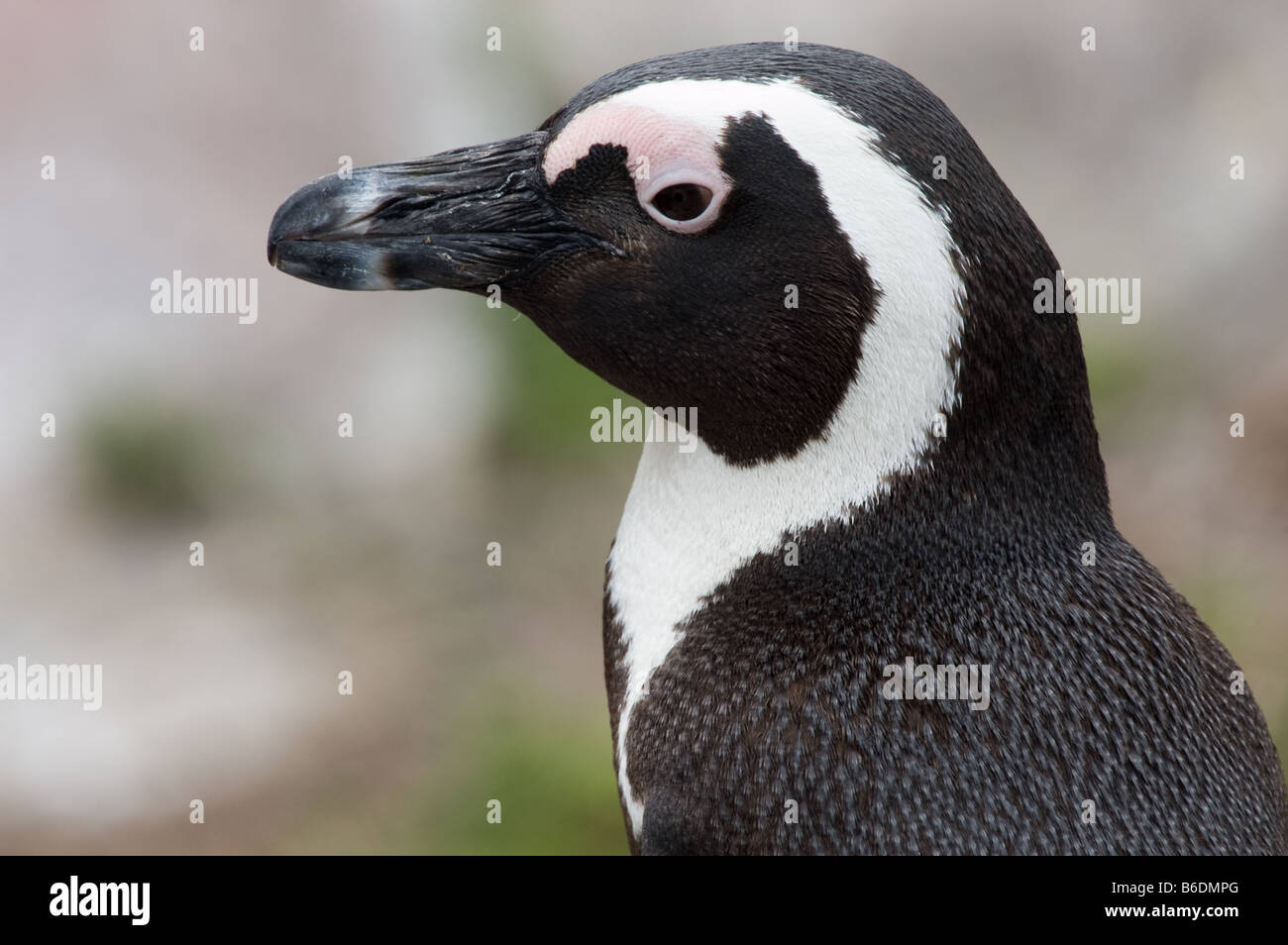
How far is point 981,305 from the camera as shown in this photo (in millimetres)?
1344

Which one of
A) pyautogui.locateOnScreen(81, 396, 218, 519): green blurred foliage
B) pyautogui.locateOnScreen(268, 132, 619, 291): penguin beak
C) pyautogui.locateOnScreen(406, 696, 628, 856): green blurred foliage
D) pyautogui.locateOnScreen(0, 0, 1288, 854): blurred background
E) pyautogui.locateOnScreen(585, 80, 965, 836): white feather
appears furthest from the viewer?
pyautogui.locateOnScreen(81, 396, 218, 519): green blurred foliage

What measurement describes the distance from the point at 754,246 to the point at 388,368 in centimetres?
274

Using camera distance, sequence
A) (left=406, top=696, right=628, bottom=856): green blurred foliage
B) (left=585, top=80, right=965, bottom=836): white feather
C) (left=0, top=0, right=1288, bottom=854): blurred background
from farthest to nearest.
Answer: (left=0, top=0, right=1288, bottom=854): blurred background, (left=406, top=696, right=628, bottom=856): green blurred foliage, (left=585, top=80, right=965, bottom=836): white feather

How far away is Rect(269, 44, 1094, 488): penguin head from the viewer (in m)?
1.33

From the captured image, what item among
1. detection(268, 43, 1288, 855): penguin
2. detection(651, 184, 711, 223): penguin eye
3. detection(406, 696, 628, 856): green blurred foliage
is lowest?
detection(406, 696, 628, 856): green blurred foliage

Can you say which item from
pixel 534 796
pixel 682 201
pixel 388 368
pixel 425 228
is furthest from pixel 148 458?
pixel 682 201

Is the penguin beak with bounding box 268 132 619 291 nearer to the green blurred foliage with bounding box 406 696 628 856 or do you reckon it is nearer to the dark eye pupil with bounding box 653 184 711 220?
the dark eye pupil with bounding box 653 184 711 220

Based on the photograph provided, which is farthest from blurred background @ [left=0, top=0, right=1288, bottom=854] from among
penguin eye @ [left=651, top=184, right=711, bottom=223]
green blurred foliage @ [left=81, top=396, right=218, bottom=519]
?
penguin eye @ [left=651, top=184, right=711, bottom=223]

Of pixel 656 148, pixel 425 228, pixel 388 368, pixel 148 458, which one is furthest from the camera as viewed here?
pixel 388 368

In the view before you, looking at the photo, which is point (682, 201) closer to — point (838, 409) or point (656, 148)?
point (656, 148)

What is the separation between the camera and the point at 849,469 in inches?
55.3
